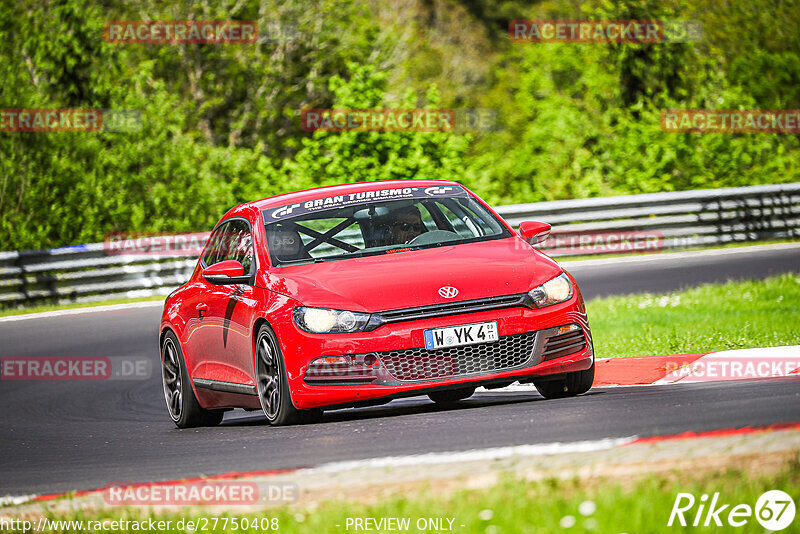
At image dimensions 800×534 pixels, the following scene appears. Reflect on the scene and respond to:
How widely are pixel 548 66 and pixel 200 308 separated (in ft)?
134

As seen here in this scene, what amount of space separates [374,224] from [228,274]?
1.12 metres

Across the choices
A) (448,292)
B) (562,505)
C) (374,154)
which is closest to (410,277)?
(448,292)

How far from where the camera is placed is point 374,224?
30.8 feet

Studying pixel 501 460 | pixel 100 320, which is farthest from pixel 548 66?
pixel 501 460

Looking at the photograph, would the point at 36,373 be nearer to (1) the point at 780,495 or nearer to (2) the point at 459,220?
(2) the point at 459,220

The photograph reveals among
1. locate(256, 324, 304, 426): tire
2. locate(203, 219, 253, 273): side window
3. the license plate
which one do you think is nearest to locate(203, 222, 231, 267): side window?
locate(203, 219, 253, 273): side window

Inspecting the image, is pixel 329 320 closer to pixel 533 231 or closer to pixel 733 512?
pixel 533 231

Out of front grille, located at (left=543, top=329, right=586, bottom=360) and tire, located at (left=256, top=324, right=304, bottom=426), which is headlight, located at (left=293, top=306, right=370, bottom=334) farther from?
front grille, located at (left=543, top=329, right=586, bottom=360)

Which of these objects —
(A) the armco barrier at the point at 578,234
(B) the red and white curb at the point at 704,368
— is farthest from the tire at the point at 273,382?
(A) the armco barrier at the point at 578,234

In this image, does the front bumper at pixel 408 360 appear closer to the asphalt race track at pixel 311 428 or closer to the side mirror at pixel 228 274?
the asphalt race track at pixel 311 428

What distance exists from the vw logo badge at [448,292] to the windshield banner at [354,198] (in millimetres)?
1660

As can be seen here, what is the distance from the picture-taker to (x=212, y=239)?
10617mm

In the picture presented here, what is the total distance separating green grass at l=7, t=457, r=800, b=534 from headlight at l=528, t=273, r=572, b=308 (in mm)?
3034

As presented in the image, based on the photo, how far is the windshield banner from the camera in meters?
9.52
